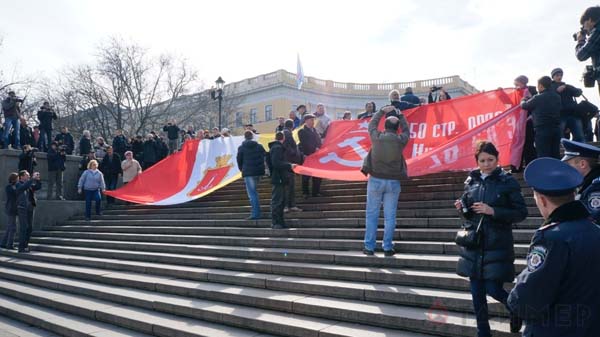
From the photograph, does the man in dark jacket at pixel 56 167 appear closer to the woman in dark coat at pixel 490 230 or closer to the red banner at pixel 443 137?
the red banner at pixel 443 137

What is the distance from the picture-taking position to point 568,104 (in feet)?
28.5

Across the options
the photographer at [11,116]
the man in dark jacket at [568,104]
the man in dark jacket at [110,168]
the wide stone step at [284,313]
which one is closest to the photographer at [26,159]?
the photographer at [11,116]

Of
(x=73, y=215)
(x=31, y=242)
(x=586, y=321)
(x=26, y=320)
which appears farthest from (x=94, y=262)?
(x=586, y=321)

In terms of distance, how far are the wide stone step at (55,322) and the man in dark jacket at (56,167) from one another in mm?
7166

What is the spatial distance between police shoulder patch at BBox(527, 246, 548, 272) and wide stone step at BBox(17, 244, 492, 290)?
3232 mm

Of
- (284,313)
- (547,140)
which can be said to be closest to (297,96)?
(547,140)

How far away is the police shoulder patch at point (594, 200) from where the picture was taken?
113 inches

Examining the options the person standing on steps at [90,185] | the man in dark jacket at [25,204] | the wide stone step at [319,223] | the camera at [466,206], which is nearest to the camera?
the camera at [466,206]

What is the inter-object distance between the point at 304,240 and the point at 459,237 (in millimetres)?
4308

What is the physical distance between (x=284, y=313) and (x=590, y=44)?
18.4ft

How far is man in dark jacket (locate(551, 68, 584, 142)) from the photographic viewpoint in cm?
865

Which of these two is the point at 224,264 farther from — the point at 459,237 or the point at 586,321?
the point at 586,321

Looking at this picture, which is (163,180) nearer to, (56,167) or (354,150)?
(56,167)

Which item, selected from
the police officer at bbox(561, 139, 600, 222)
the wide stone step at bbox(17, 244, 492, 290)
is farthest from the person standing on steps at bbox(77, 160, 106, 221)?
the police officer at bbox(561, 139, 600, 222)
